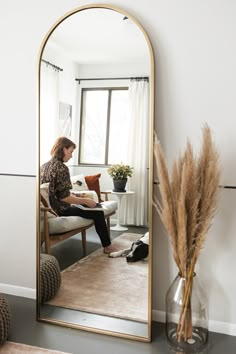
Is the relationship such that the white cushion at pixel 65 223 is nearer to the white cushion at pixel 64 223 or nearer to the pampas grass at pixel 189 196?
the white cushion at pixel 64 223

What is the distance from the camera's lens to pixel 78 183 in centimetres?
218

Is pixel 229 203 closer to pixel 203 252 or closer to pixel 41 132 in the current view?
pixel 203 252

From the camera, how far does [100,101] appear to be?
2141 mm

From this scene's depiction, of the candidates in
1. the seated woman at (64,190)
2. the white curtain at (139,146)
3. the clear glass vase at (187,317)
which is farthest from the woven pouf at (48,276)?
the clear glass vase at (187,317)

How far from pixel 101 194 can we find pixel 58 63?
0.87 m

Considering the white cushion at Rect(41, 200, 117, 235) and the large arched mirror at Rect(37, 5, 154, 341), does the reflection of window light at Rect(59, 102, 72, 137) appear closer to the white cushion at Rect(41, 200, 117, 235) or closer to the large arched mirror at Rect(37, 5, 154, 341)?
the large arched mirror at Rect(37, 5, 154, 341)

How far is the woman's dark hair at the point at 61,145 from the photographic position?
2.18m

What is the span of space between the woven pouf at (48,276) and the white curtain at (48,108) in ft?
2.04

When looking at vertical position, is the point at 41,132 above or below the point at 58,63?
below

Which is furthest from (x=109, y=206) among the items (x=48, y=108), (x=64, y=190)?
(x=48, y=108)

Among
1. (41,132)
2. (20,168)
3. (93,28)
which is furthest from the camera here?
(20,168)

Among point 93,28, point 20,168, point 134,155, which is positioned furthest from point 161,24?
point 20,168

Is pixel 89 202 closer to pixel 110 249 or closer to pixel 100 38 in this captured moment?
pixel 110 249

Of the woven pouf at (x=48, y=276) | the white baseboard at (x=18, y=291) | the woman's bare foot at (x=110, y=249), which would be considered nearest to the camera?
the woman's bare foot at (x=110, y=249)
